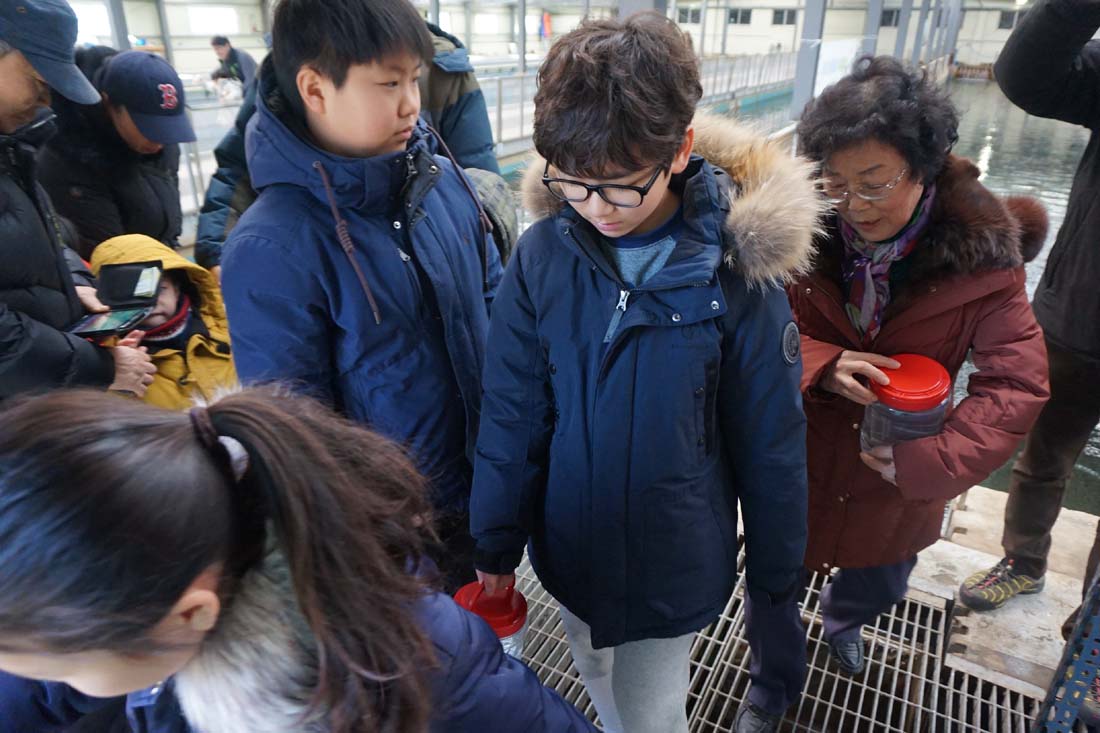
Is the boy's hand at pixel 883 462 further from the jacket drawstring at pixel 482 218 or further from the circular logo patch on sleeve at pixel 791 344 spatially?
the jacket drawstring at pixel 482 218

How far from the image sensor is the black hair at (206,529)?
2.21 ft

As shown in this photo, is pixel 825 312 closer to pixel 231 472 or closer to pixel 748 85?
pixel 231 472

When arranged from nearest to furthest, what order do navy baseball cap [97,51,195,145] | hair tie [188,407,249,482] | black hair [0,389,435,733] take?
black hair [0,389,435,733] < hair tie [188,407,249,482] < navy baseball cap [97,51,195,145]

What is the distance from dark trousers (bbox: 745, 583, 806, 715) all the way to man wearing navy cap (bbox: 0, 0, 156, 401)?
1.82 meters

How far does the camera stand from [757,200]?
1206mm

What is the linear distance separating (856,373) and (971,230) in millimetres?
385

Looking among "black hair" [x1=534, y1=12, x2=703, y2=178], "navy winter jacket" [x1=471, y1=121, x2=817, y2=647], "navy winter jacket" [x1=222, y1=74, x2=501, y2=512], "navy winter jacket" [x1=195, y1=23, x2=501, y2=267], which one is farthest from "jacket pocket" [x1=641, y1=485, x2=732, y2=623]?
"navy winter jacket" [x1=195, y1=23, x2=501, y2=267]

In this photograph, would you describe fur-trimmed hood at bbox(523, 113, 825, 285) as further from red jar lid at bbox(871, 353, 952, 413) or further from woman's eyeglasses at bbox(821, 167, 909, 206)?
red jar lid at bbox(871, 353, 952, 413)

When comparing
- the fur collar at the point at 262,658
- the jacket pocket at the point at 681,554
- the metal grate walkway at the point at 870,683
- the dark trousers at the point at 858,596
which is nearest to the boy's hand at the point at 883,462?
the dark trousers at the point at 858,596

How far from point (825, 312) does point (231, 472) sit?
138 cm

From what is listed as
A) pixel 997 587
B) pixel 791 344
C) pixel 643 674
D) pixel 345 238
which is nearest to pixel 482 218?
pixel 345 238

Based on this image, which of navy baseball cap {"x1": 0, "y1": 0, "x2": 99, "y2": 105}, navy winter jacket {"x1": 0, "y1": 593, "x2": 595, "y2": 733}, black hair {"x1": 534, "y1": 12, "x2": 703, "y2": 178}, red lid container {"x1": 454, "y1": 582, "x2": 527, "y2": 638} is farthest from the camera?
navy baseball cap {"x1": 0, "y1": 0, "x2": 99, "y2": 105}

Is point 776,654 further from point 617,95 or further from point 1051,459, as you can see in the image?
point 617,95

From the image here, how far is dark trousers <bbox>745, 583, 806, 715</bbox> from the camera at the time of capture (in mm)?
1729
